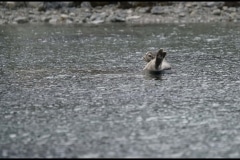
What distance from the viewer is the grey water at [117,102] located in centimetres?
1545

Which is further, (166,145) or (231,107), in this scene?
(231,107)

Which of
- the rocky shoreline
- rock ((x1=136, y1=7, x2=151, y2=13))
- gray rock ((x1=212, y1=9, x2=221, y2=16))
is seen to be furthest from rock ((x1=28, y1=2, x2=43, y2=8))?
gray rock ((x1=212, y1=9, x2=221, y2=16))

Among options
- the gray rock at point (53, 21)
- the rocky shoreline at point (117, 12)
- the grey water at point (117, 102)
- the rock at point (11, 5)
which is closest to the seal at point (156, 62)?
the grey water at point (117, 102)

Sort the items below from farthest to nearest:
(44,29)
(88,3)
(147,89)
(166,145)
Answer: (88,3) < (44,29) < (147,89) < (166,145)

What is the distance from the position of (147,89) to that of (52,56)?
14.7 meters

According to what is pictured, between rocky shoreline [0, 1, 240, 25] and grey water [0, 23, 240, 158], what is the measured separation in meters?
24.7

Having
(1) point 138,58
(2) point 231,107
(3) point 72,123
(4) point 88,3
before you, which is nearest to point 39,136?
(3) point 72,123

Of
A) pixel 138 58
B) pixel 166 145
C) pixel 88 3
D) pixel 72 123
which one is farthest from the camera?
pixel 88 3

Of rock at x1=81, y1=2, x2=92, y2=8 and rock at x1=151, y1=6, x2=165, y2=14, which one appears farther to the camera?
rock at x1=81, y1=2, x2=92, y2=8

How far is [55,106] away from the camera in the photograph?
20.9 m

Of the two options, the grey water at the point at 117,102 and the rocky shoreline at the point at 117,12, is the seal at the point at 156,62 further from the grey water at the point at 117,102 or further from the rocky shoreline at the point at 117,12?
the rocky shoreline at the point at 117,12

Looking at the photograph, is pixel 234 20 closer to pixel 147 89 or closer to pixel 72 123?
pixel 147 89

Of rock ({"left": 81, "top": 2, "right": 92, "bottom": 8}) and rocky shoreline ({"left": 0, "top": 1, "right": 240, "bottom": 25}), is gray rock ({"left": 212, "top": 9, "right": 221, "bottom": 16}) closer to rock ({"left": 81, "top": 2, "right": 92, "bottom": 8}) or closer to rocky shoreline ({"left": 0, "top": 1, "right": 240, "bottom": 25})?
rocky shoreline ({"left": 0, "top": 1, "right": 240, "bottom": 25})

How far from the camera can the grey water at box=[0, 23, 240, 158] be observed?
50.7 feet
